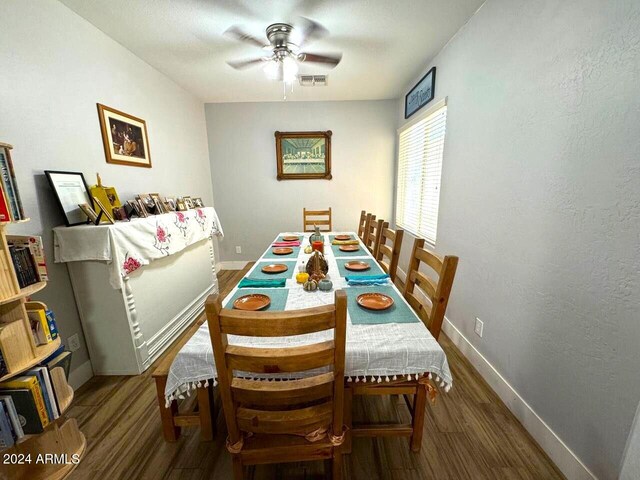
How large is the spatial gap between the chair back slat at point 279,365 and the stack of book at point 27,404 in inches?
35.8

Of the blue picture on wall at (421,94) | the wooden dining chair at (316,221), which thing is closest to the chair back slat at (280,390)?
the wooden dining chair at (316,221)

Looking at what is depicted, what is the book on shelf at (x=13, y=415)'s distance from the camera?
0.96m

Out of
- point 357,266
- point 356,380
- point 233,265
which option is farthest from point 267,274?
point 233,265

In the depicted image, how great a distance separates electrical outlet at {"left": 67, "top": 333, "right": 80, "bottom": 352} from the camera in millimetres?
1608

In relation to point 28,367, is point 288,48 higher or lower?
higher

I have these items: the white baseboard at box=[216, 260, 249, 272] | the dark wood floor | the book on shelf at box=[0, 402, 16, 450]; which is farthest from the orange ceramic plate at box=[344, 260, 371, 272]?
the white baseboard at box=[216, 260, 249, 272]

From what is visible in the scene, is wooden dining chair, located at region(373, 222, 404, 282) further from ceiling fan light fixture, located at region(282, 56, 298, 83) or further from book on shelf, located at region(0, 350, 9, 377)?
book on shelf, located at region(0, 350, 9, 377)

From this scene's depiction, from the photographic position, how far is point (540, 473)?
112 cm

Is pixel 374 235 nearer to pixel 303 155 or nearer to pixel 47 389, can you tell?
pixel 303 155

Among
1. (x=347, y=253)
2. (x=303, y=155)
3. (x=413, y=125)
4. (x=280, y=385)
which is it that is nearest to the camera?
(x=280, y=385)

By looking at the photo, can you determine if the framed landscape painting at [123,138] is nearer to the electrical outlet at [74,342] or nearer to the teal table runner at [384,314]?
the electrical outlet at [74,342]

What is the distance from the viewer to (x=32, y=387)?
3.32 feet

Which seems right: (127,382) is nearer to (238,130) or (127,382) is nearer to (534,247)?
(534,247)

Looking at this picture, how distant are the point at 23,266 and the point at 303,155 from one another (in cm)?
310
